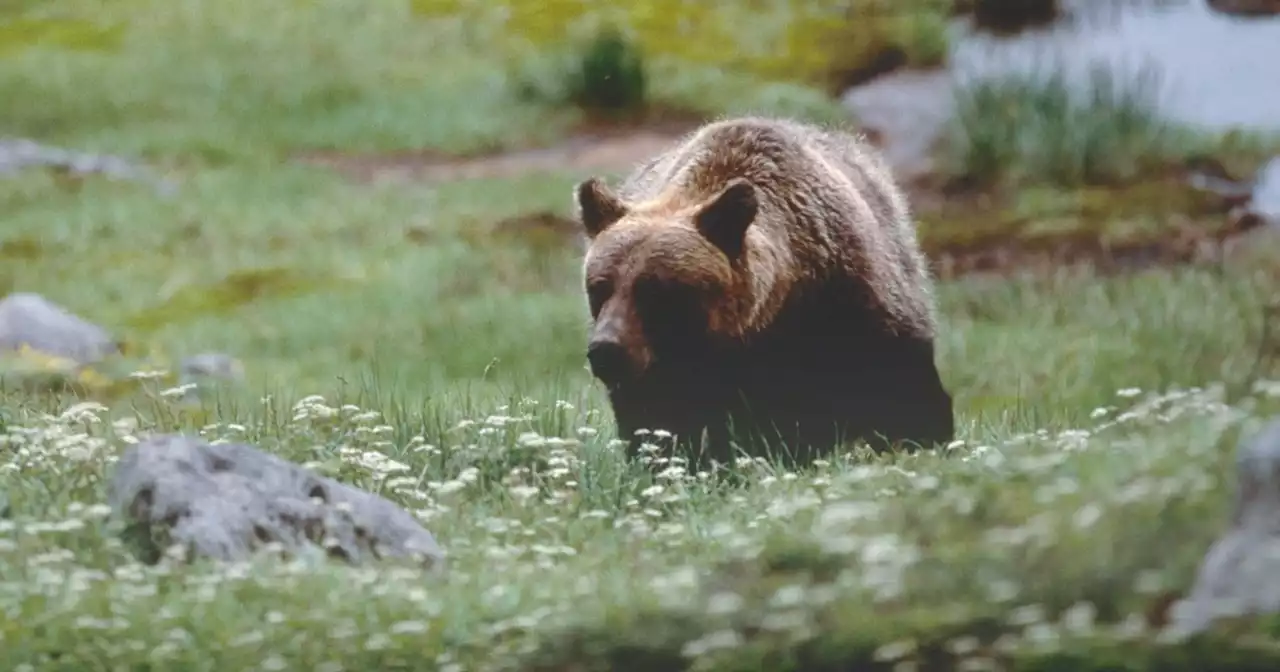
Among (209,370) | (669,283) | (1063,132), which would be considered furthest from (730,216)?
(1063,132)

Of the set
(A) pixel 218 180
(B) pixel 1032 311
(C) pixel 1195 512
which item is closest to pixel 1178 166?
(B) pixel 1032 311

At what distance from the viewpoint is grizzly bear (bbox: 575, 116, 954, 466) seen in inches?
226

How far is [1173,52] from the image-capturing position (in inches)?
632

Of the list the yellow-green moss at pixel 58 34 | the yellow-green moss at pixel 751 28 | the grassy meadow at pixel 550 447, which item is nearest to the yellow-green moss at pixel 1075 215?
the grassy meadow at pixel 550 447

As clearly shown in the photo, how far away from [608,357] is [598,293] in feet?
1.18

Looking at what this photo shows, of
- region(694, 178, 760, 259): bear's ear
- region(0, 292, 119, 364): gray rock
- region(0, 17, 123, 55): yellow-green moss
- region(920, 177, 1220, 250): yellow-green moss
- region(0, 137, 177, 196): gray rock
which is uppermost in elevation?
region(0, 17, 123, 55): yellow-green moss

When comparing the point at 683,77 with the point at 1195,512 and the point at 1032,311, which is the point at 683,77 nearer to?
the point at 1032,311

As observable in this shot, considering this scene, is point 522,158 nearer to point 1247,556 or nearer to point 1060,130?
point 1060,130

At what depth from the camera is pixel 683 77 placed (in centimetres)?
1702

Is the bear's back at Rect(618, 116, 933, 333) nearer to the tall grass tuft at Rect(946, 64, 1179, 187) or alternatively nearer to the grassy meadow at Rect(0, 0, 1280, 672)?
the grassy meadow at Rect(0, 0, 1280, 672)

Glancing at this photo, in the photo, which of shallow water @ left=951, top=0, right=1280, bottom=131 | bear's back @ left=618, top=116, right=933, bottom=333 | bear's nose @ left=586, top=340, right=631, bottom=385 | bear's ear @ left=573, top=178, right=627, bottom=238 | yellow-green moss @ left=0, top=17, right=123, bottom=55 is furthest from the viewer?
yellow-green moss @ left=0, top=17, right=123, bottom=55

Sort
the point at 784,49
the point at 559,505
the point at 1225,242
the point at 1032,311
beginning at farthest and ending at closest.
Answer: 1. the point at 784,49
2. the point at 1225,242
3. the point at 1032,311
4. the point at 559,505

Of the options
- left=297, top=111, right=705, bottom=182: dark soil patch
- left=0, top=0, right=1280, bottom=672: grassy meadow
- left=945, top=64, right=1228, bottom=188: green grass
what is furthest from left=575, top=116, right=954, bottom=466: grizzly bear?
left=297, top=111, right=705, bottom=182: dark soil patch

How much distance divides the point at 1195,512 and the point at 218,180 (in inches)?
498
